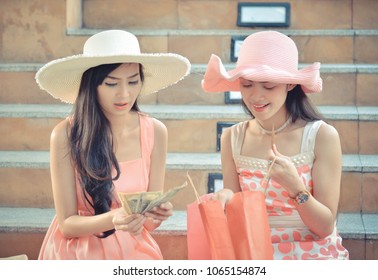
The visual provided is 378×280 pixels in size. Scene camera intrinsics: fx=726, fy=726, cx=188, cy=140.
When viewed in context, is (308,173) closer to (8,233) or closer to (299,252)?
(299,252)

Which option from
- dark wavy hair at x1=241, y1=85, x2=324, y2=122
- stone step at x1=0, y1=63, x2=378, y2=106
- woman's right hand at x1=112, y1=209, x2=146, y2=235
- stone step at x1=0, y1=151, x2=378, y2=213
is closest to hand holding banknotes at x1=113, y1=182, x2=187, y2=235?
woman's right hand at x1=112, y1=209, x2=146, y2=235

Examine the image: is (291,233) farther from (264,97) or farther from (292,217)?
(264,97)

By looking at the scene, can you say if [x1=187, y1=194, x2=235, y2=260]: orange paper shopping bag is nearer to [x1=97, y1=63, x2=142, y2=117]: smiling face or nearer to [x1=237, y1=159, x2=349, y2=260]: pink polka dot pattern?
[x1=237, y1=159, x2=349, y2=260]: pink polka dot pattern

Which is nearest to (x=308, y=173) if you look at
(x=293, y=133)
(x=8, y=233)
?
(x=293, y=133)

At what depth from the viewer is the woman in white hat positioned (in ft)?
8.69

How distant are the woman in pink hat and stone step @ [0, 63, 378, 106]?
1.41 meters

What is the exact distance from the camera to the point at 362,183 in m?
3.58

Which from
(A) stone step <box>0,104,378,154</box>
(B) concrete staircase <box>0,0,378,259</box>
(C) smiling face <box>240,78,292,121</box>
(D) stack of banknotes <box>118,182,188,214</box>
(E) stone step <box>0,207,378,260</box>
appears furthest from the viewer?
(A) stone step <box>0,104,378,154</box>

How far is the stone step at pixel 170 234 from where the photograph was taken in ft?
10.9

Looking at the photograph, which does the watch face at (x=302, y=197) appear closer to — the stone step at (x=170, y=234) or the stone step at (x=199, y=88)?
the stone step at (x=170, y=234)

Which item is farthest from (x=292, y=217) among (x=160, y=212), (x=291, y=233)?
(x=160, y=212)

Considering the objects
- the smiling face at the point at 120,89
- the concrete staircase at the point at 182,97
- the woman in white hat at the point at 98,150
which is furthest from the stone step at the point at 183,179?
the smiling face at the point at 120,89

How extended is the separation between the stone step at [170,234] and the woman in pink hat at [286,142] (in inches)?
27.2
